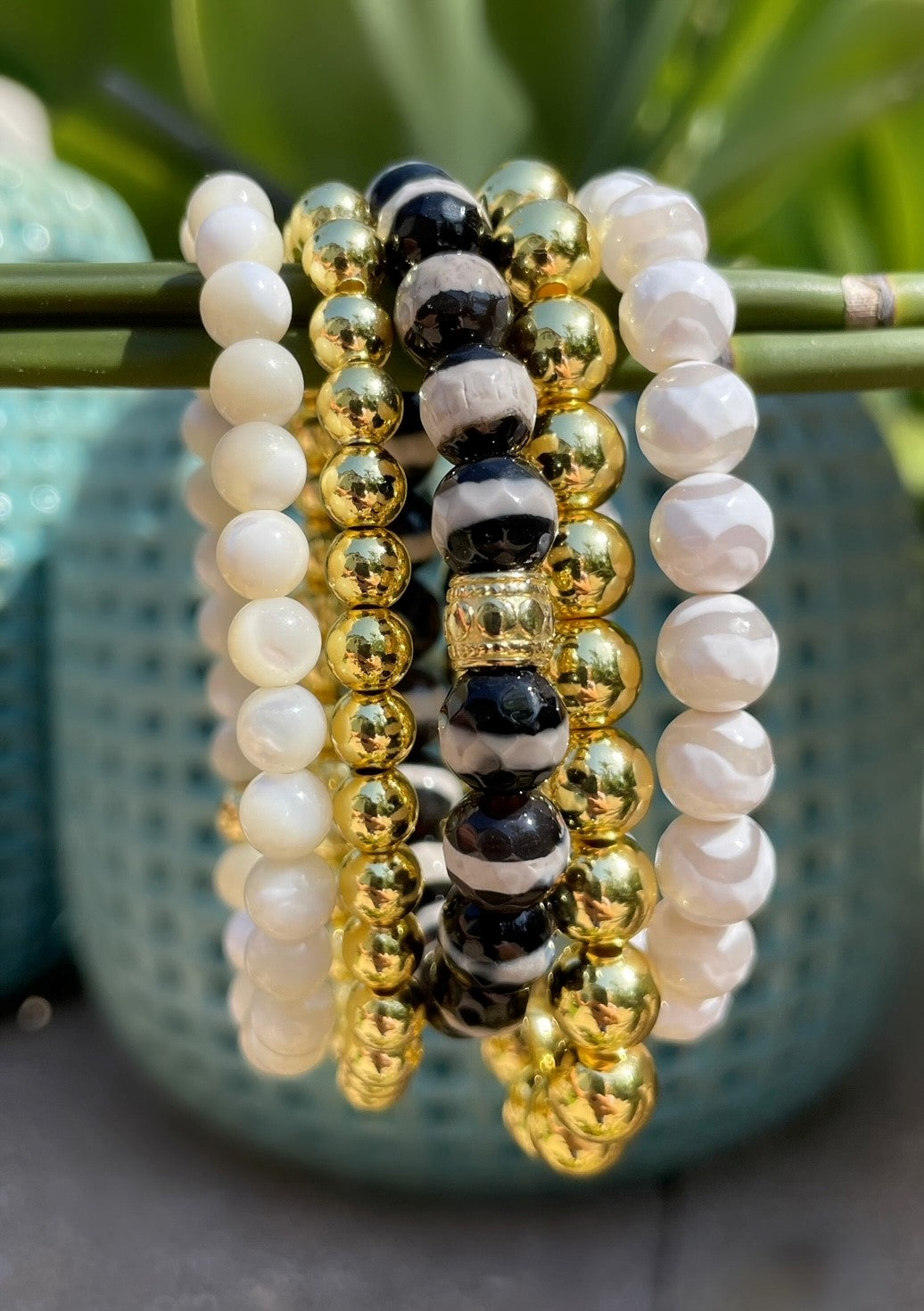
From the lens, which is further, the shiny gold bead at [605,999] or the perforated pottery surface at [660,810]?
the perforated pottery surface at [660,810]

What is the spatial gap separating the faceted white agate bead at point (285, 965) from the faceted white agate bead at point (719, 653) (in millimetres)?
123

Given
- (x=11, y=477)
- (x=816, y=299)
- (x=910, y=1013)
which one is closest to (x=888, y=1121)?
(x=910, y=1013)

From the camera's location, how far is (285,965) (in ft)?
1.00

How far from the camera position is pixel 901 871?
17.7 inches

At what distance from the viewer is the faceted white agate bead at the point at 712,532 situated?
281 millimetres

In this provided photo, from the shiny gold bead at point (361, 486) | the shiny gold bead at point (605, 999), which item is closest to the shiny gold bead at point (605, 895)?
the shiny gold bead at point (605, 999)

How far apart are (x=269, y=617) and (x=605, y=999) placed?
13 centimetres

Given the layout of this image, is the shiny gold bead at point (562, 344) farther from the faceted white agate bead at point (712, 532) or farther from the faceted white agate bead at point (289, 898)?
the faceted white agate bead at point (289, 898)

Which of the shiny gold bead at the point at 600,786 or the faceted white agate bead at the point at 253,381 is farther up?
the faceted white agate bead at the point at 253,381

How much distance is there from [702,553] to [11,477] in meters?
0.36

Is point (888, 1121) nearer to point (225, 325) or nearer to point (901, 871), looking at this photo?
point (901, 871)

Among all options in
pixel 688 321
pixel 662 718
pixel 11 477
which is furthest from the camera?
pixel 11 477

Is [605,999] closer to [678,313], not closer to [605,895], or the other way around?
[605,895]

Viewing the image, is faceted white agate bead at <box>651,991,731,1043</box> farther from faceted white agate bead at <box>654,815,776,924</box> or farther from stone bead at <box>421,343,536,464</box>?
stone bead at <box>421,343,536,464</box>
